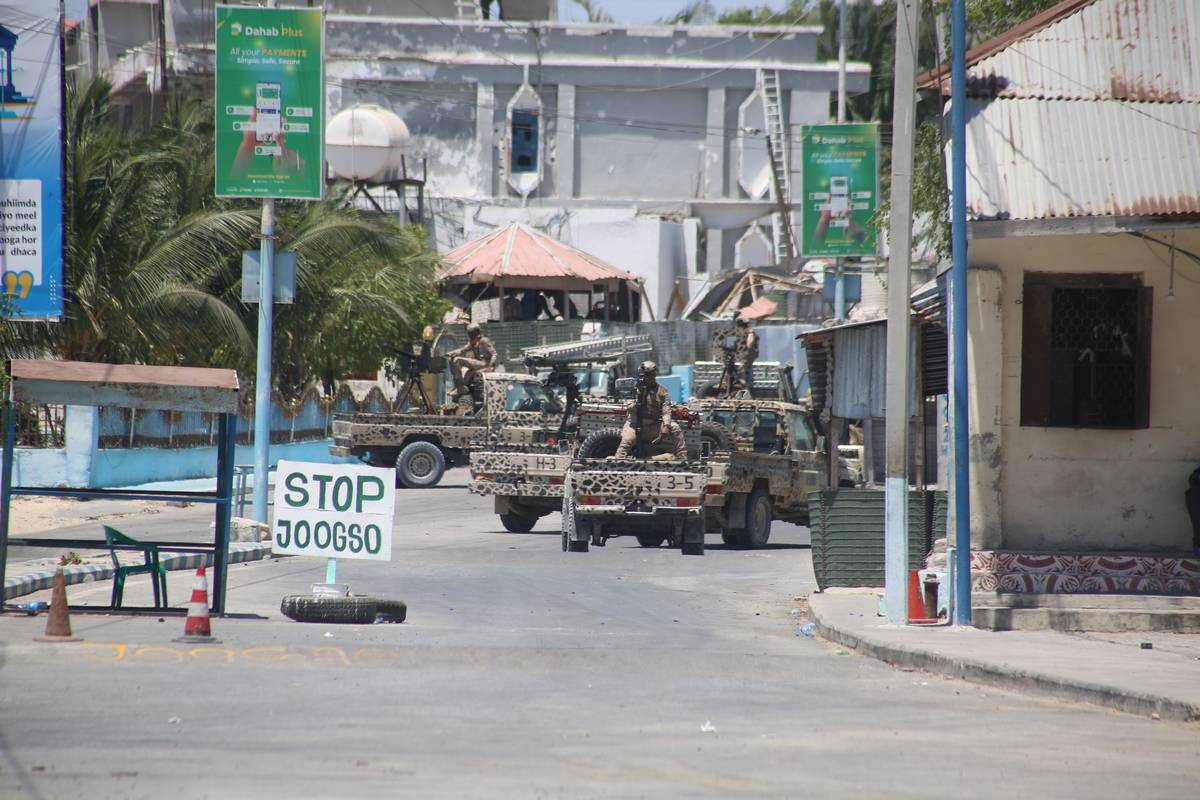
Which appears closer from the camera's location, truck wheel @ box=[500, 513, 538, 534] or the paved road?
the paved road

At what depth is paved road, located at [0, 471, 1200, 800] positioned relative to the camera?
6621 mm

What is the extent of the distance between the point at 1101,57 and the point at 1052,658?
594cm

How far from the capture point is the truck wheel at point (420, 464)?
2759cm

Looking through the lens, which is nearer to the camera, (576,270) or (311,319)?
(311,319)

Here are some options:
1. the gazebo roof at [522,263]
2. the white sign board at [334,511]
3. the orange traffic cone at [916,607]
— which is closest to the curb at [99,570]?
the white sign board at [334,511]

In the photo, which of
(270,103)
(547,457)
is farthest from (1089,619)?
(270,103)

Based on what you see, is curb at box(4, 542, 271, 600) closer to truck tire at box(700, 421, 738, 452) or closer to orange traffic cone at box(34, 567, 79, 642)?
orange traffic cone at box(34, 567, 79, 642)

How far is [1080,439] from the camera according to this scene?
13.4m

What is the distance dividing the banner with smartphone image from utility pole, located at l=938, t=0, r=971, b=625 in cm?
816

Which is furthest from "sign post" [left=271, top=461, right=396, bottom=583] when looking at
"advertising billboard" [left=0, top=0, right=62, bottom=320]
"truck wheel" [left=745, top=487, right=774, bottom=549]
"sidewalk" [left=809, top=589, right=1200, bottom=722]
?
"truck wheel" [left=745, top=487, right=774, bottom=549]

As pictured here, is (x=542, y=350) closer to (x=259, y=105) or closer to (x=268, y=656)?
(x=259, y=105)

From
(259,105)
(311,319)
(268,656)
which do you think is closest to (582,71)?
(311,319)

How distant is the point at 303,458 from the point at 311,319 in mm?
3157

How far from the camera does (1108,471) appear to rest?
1341 cm
